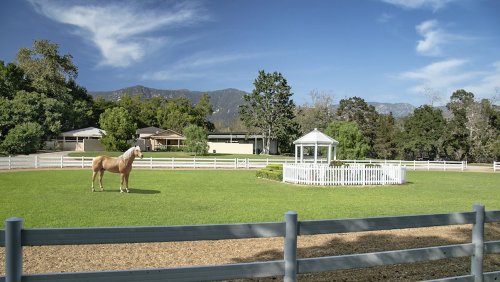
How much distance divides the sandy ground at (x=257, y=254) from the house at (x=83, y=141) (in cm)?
5174

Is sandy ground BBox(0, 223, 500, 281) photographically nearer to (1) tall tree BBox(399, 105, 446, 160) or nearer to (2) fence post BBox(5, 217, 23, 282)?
(2) fence post BBox(5, 217, 23, 282)

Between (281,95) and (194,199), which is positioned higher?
(281,95)

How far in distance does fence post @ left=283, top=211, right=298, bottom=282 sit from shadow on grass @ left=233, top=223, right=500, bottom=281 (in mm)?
2216

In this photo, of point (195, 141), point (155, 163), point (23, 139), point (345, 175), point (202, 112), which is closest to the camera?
point (345, 175)

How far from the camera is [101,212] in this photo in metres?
11.0

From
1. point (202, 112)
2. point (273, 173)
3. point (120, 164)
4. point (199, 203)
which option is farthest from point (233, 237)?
point (202, 112)

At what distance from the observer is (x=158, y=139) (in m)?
67.6

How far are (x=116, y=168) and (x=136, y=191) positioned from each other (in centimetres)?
124

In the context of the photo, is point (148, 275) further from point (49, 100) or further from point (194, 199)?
point (49, 100)

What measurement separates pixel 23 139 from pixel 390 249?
4726 cm

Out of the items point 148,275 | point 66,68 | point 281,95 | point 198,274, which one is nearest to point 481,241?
point 198,274

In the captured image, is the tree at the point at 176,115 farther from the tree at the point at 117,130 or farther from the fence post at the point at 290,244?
the fence post at the point at 290,244

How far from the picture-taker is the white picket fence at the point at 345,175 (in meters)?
20.9

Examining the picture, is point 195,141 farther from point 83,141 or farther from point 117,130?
point 83,141
